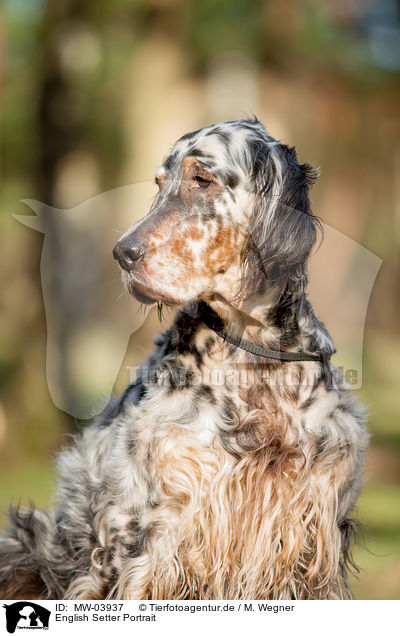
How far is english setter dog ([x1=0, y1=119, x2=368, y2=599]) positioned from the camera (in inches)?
77.0

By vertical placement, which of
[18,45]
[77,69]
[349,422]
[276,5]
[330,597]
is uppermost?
[276,5]

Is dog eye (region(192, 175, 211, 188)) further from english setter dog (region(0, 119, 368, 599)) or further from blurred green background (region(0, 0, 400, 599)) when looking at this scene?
blurred green background (region(0, 0, 400, 599))

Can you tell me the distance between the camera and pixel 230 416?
1993 millimetres

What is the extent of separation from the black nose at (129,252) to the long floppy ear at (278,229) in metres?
0.35

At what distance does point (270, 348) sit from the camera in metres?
2.02

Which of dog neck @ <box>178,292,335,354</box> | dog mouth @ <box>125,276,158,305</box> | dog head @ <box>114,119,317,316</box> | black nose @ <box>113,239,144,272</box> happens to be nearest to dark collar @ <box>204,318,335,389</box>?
dog neck @ <box>178,292,335,354</box>

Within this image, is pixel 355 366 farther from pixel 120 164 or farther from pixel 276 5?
pixel 276 5

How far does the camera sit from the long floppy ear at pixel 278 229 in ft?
6.40

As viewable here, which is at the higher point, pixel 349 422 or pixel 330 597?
pixel 349 422

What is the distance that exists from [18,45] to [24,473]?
2.54 m

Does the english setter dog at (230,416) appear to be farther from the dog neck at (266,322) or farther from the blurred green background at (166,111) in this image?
the blurred green background at (166,111)

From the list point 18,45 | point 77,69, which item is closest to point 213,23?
point 77,69

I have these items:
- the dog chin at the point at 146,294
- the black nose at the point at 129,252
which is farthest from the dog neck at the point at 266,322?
the black nose at the point at 129,252
